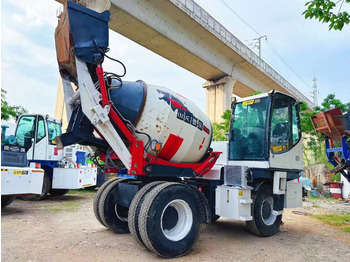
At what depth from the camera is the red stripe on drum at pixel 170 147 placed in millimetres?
4616

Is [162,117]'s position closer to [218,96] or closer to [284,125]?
[284,125]

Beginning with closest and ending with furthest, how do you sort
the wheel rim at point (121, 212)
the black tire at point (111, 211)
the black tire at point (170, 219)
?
the black tire at point (170, 219), the black tire at point (111, 211), the wheel rim at point (121, 212)

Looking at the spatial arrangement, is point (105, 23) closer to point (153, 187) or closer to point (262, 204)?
point (153, 187)

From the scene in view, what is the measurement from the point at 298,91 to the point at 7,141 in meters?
25.8

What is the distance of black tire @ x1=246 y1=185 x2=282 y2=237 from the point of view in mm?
5340

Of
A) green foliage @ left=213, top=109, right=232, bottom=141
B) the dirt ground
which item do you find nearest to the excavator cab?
the dirt ground

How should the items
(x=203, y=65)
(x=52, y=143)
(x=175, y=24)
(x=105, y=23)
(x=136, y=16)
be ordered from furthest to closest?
(x=203, y=65) < (x=175, y=24) < (x=136, y=16) < (x=52, y=143) < (x=105, y=23)

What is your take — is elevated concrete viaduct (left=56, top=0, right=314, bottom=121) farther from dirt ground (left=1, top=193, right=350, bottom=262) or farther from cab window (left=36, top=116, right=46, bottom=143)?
dirt ground (left=1, top=193, right=350, bottom=262)

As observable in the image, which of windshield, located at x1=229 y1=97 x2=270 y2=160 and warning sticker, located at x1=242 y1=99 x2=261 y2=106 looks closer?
windshield, located at x1=229 y1=97 x2=270 y2=160

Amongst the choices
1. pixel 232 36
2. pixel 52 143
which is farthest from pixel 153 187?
pixel 232 36

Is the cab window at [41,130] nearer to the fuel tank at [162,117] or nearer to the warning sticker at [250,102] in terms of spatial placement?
the fuel tank at [162,117]

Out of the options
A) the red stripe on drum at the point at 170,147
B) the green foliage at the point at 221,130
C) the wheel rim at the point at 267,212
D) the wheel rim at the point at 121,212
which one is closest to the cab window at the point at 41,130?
the wheel rim at the point at 121,212

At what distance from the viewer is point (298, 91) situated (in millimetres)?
26812

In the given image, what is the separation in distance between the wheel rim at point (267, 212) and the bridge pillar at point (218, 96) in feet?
46.4
